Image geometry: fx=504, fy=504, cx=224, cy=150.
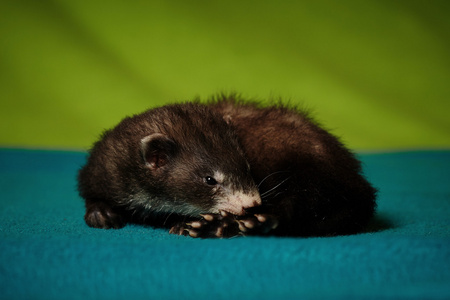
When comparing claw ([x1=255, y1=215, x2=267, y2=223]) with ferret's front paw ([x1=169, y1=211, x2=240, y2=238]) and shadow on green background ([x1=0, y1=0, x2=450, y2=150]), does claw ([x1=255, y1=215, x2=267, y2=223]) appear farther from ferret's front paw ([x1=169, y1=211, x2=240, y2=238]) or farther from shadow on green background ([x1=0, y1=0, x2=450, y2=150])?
shadow on green background ([x1=0, y1=0, x2=450, y2=150])

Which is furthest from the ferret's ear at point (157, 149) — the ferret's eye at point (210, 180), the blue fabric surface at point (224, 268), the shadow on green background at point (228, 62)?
the shadow on green background at point (228, 62)

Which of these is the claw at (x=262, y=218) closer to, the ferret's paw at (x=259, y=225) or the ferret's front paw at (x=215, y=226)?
the ferret's paw at (x=259, y=225)

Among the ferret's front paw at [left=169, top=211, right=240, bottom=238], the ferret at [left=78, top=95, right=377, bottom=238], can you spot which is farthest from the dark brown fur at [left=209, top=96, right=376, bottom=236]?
the ferret's front paw at [left=169, top=211, right=240, bottom=238]

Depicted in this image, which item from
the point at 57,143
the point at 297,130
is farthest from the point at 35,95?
the point at 297,130

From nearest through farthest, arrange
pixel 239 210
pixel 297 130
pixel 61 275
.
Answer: pixel 61 275, pixel 239 210, pixel 297 130

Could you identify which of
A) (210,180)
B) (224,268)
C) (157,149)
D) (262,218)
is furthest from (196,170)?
(224,268)

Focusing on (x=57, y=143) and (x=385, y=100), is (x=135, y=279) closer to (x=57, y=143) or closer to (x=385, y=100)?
(x=57, y=143)

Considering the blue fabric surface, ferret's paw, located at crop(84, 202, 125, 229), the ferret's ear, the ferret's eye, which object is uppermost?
the ferret's ear
